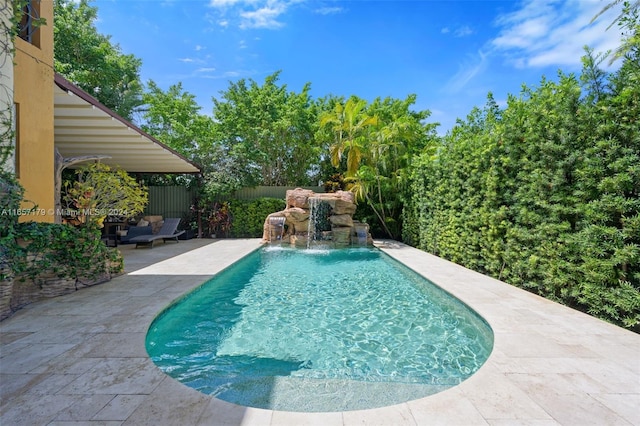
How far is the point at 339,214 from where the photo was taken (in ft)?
47.6

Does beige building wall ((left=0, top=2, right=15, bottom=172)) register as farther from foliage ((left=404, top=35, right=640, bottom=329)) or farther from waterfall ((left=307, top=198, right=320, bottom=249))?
waterfall ((left=307, top=198, right=320, bottom=249))

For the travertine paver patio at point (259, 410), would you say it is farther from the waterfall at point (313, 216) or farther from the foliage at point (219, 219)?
the foliage at point (219, 219)

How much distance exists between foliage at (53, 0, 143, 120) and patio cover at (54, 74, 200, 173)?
24.5 ft

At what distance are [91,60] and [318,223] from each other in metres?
17.4

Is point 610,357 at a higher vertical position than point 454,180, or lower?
lower

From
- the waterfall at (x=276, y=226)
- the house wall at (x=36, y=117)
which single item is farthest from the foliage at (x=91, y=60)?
the house wall at (x=36, y=117)

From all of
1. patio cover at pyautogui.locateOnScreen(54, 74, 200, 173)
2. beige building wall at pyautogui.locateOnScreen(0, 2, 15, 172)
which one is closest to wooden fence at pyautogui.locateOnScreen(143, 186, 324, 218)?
patio cover at pyautogui.locateOnScreen(54, 74, 200, 173)

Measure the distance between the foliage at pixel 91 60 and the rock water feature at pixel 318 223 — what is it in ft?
44.3

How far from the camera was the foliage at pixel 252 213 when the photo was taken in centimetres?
1662

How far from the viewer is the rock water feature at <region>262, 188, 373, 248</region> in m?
14.3

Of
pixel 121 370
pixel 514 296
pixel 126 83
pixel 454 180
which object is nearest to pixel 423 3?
pixel 454 180

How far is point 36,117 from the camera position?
6.21 m

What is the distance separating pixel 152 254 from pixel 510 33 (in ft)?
44.7

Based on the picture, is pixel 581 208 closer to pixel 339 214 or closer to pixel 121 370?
pixel 121 370
